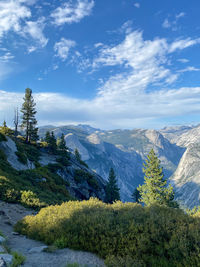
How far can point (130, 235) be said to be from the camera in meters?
6.16

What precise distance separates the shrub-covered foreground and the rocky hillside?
22.4 feet

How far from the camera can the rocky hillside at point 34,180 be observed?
14570mm

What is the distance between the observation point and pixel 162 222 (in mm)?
6406

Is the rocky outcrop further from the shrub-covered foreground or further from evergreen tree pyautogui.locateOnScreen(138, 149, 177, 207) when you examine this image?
evergreen tree pyautogui.locateOnScreen(138, 149, 177, 207)

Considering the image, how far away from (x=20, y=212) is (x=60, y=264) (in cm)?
840

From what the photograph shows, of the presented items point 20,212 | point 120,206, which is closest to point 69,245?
point 120,206

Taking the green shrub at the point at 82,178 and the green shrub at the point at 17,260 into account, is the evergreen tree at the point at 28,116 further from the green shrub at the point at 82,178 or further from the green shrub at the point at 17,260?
the green shrub at the point at 17,260

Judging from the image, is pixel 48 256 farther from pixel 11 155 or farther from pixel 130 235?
pixel 11 155

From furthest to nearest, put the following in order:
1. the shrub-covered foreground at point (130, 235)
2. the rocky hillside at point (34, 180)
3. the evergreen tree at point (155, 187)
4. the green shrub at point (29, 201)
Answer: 1. the evergreen tree at point (155, 187)
2. the rocky hillside at point (34, 180)
3. the green shrub at point (29, 201)
4. the shrub-covered foreground at point (130, 235)

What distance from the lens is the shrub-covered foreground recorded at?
5199 mm

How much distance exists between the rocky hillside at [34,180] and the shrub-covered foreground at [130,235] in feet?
22.4

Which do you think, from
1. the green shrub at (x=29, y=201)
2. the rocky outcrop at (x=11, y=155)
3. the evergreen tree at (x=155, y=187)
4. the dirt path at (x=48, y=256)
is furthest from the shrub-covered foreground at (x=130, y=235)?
the evergreen tree at (x=155, y=187)

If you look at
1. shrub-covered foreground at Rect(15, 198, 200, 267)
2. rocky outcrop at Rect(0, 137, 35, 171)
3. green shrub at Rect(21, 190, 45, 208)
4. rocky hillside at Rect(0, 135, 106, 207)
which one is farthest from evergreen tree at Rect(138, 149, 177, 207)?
shrub-covered foreground at Rect(15, 198, 200, 267)

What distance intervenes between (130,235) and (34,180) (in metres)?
19.2
